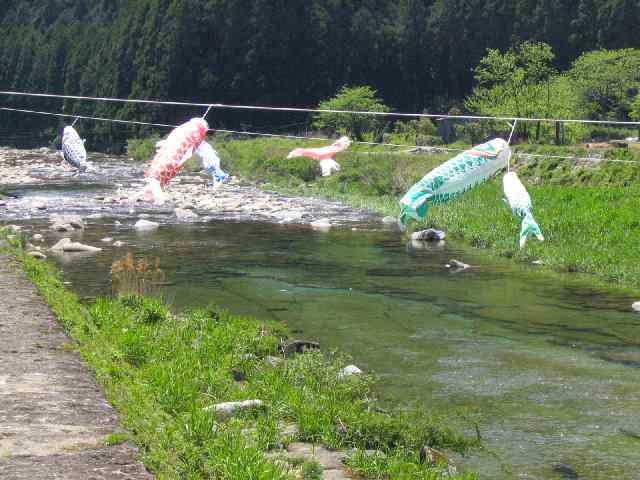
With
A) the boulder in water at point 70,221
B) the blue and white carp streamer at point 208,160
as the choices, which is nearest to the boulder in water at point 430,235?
the boulder in water at point 70,221

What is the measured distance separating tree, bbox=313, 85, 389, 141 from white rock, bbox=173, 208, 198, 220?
15054 millimetres

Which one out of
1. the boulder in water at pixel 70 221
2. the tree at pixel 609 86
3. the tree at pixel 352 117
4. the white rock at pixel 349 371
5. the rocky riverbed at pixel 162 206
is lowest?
the rocky riverbed at pixel 162 206

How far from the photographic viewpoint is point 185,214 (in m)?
24.8

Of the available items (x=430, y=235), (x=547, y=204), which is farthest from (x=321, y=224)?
(x=547, y=204)

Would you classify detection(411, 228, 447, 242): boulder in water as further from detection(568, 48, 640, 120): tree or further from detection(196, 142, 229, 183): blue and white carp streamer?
detection(568, 48, 640, 120): tree

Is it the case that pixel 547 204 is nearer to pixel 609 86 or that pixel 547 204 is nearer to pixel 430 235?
pixel 430 235

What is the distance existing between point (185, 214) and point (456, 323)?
1369cm

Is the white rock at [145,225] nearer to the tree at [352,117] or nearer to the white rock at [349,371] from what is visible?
the white rock at [349,371]

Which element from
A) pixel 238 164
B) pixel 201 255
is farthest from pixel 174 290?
pixel 238 164

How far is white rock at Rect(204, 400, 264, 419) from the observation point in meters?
7.42

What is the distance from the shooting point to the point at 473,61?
48.0 m

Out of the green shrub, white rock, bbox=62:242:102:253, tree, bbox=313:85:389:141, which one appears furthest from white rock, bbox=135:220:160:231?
tree, bbox=313:85:389:141

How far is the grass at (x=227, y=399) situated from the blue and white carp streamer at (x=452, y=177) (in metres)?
1.73

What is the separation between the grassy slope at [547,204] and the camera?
53.7ft
